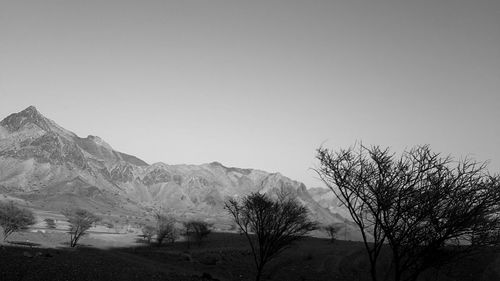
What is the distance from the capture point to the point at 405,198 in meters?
12.8

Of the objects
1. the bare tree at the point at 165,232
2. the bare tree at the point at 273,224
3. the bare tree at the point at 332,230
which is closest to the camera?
the bare tree at the point at 273,224

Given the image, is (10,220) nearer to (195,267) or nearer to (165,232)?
(195,267)

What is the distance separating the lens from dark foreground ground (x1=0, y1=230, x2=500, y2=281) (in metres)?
24.5

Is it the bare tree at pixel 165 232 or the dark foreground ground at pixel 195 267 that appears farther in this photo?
the bare tree at pixel 165 232

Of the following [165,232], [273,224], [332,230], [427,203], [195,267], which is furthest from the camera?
[332,230]

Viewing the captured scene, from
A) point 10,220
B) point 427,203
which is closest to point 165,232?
point 10,220

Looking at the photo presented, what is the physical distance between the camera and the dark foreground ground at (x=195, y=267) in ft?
80.5

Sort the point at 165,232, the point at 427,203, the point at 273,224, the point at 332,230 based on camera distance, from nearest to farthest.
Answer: the point at 427,203 → the point at 273,224 → the point at 165,232 → the point at 332,230

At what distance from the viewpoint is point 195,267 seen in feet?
152

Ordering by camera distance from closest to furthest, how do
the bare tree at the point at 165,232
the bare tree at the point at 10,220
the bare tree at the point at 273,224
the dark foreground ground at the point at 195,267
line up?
the dark foreground ground at the point at 195,267 → the bare tree at the point at 273,224 → the bare tree at the point at 10,220 → the bare tree at the point at 165,232

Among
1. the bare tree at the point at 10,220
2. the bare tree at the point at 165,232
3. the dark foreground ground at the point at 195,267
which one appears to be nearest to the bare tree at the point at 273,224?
the dark foreground ground at the point at 195,267

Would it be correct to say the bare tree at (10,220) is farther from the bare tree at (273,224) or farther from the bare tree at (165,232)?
the bare tree at (273,224)

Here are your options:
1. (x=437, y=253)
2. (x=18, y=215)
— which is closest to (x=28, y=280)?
(x=437, y=253)

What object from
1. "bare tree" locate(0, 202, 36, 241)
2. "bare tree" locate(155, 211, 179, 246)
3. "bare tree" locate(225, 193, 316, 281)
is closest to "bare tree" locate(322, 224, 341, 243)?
"bare tree" locate(155, 211, 179, 246)
